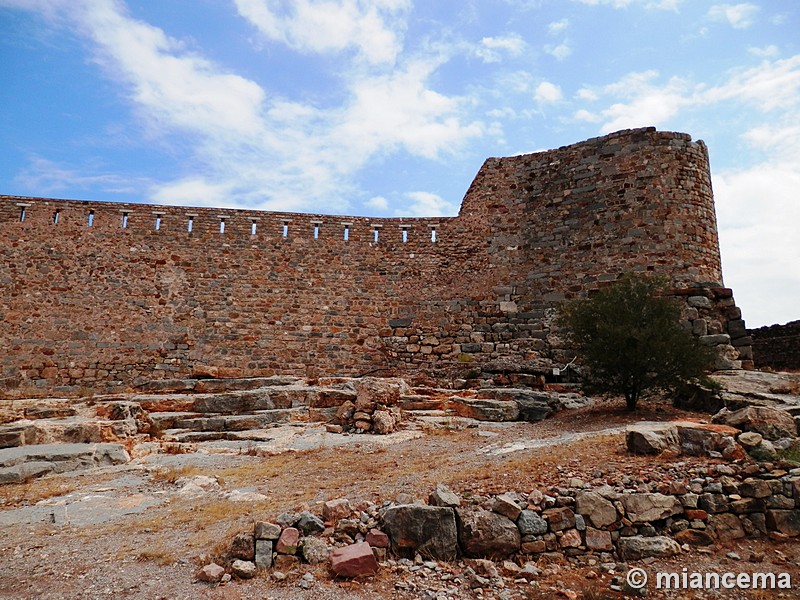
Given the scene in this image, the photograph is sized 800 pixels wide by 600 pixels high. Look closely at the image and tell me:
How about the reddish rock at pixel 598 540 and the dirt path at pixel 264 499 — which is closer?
the dirt path at pixel 264 499

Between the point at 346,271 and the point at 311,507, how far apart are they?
36.1ft

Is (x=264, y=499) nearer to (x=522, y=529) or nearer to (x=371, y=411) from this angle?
(x=522, y=529)

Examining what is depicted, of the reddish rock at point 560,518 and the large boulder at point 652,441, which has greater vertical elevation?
the large boulder at point 652,441

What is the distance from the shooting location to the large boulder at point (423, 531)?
18.3 ft

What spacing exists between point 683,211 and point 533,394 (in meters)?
6.41

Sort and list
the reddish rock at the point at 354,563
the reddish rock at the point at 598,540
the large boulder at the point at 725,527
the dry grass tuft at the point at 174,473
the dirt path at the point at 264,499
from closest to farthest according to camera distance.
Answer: the dirt path at the point at 264,499 < the reddish rock at the point at 354,563 < the reddish rock at the point at 598,540 < the large boulder at the point at 725,527 < the dry grass tuft at the point at 174,473

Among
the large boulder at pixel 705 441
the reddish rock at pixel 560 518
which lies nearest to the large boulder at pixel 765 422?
the large boulder at pixel 705 441

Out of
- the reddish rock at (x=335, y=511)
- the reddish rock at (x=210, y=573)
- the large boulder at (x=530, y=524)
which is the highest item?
the reddish rock at (x=335, y=511)

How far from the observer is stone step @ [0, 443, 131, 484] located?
8.57 meters

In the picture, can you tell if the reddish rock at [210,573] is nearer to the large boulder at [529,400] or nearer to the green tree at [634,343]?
the large boulder at [529,400]

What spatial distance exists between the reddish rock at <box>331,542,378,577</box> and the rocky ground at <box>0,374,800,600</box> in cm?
8

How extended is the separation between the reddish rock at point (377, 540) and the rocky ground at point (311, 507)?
146 millimetres

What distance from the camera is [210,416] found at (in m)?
12.2

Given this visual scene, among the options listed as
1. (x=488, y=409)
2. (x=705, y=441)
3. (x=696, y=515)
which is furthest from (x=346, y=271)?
(x=696, y=515)
